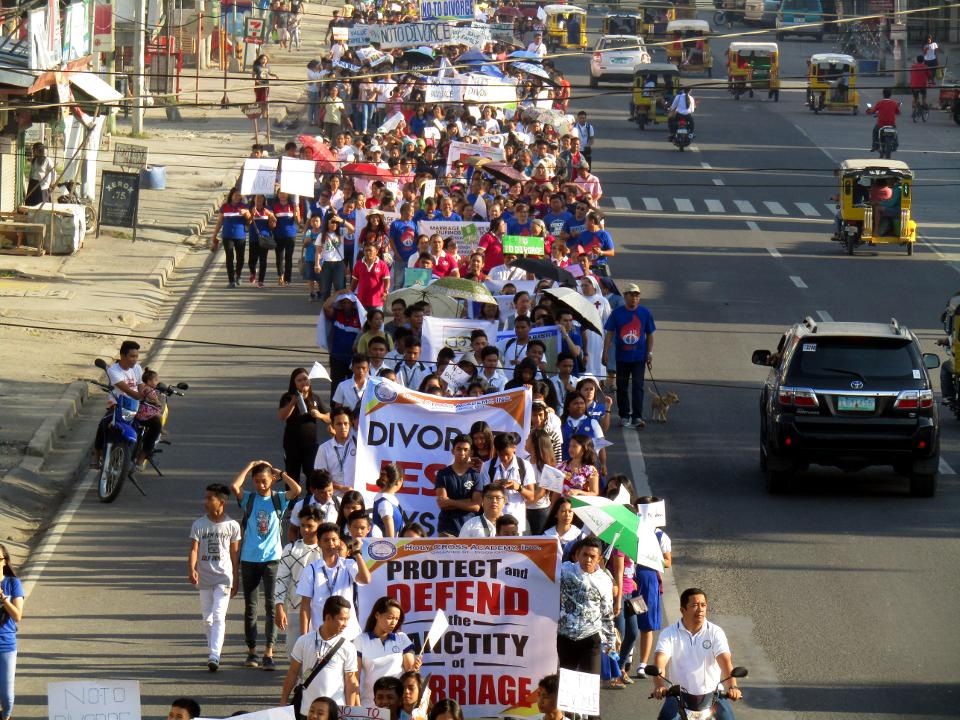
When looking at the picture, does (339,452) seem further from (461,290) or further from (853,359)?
(853,359)

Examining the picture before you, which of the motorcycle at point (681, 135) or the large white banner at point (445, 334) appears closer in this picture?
the large white banner at point (445, 334)

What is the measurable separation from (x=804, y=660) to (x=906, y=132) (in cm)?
4417

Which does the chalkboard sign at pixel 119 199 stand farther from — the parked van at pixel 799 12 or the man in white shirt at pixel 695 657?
the parked van at pixel 799 12

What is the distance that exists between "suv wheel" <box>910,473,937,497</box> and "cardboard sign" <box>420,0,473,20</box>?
38075mm

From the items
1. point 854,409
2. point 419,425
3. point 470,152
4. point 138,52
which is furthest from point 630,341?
point 138,52

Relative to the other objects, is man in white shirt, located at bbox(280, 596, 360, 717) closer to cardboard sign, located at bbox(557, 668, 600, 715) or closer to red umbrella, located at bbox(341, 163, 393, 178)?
cardboard sign, located at bbox(557, 668, 600, 715)

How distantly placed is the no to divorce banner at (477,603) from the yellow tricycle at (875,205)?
81.1ft

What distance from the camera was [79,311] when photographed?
27.4 m

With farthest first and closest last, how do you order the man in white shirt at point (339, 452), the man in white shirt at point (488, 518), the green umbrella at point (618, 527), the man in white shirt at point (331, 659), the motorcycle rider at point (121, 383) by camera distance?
the motorcycle rider at point (121, 383) → the man in white shirt at point (339, 452) → the man in white shirt at point (488, 518) → the green umbrella at point (618, 527) → the man in white shirt at point (331, 659)

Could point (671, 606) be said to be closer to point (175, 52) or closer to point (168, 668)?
point (168, 668)

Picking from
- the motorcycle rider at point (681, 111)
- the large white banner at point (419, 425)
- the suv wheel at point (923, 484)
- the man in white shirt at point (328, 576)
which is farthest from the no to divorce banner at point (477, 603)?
the motorcycle rider at point (681, 111)

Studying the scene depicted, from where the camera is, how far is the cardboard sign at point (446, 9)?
55.0 m

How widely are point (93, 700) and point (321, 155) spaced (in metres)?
24.2

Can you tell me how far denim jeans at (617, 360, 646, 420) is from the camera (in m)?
21.4
